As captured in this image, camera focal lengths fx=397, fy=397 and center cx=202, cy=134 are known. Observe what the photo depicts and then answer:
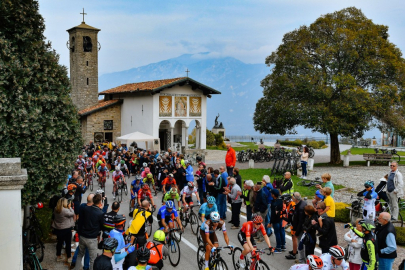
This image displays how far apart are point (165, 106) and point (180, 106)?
4.75 ft

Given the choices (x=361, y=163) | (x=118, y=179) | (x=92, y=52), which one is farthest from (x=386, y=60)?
(x=92, y=52)

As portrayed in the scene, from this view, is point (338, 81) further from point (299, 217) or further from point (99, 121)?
point (99, 121)

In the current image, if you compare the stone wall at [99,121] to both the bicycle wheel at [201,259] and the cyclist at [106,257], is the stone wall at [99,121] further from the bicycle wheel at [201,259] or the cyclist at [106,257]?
the cyclist at [106,257]

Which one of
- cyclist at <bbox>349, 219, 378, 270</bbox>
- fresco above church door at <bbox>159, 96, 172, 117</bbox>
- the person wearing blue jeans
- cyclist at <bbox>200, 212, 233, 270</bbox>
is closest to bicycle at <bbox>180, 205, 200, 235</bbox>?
the person wearing blue jeans

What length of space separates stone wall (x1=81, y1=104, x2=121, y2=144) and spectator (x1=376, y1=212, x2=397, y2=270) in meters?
32.4

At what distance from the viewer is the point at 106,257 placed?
6.76m

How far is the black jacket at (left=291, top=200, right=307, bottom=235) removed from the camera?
400 inches

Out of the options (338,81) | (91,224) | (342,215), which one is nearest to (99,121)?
(338,81)

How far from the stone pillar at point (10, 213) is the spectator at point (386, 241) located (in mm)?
7241

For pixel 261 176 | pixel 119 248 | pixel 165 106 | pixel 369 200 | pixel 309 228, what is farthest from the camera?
pixel 165 106

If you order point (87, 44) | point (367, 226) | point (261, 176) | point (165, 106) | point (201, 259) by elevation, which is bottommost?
point (201, 259)

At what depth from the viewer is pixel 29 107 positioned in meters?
9.31

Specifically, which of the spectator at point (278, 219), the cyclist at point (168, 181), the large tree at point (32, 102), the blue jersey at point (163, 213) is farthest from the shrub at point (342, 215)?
the large tree at point (32, 102)

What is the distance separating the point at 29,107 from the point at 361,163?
26.6 m
